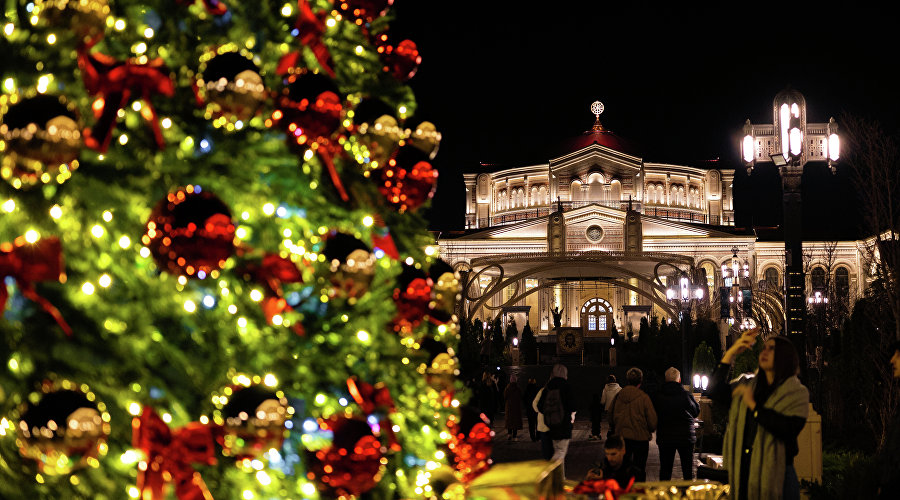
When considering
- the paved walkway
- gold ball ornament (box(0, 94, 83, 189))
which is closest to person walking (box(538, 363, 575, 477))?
the paved walkway

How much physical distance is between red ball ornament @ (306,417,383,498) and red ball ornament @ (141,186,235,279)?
701mm

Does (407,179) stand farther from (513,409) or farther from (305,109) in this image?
(513,409)

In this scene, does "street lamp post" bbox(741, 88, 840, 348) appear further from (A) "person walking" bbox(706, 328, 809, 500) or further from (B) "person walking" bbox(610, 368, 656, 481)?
(A) "person walking" bbox(706, 328, 809, 500)

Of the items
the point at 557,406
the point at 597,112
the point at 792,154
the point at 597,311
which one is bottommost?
the point at 557,406

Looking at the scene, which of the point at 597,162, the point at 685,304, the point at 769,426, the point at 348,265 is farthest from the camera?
the point at 597,162

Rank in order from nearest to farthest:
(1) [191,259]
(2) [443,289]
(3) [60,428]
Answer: (3) [60,428] → (1) [191,259] → (2) [443,289]

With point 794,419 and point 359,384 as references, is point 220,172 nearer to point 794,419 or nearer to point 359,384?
point 359,384

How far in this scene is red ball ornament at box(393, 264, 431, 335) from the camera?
3.71 metres

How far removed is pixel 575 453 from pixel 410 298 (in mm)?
13762

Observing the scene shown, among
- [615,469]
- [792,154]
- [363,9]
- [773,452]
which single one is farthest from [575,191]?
[363,9]

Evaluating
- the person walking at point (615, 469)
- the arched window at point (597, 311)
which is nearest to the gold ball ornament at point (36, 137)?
the person walking at point (615, 469)

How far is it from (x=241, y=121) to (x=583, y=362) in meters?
48.8

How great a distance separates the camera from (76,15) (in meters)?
2.38

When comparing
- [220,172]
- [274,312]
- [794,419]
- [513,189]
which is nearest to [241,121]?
[220,172]
